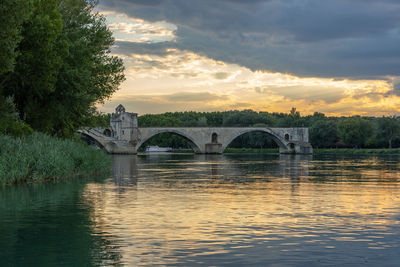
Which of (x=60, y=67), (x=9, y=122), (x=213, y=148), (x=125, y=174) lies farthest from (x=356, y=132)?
(x=9, y=122)

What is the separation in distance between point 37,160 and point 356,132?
319 feet

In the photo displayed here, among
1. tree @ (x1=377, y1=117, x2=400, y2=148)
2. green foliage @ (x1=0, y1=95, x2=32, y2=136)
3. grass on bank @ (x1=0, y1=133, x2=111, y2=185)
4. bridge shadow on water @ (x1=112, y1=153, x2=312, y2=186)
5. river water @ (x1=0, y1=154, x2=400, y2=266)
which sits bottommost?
river water @ (x1=0, y1=154, x2=400, y2=266)

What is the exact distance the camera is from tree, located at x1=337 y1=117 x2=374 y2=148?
113312mm

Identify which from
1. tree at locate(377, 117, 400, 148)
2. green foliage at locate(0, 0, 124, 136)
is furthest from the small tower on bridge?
green foliage at locate(0, 0, 124, 136)

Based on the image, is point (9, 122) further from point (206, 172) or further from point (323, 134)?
point (323, 134)

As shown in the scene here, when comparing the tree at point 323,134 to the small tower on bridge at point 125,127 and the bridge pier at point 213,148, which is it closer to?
the bridge pier at point 213,148

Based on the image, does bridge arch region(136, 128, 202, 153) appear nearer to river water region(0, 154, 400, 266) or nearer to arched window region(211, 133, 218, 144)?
arched window region(211, 133, 218, 144)

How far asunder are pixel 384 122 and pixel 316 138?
1565cm

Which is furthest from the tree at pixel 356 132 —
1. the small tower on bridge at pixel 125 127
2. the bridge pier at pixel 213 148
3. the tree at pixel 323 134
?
the small tower on bridge at pixel 125 127

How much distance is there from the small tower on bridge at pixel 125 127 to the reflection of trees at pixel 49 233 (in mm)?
83797

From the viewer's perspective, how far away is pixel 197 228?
1257 cm

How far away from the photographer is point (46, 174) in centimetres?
2448

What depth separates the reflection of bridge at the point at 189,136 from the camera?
99312 millimetres

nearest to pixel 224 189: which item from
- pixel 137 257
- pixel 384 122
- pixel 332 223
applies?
pixel 332 223
